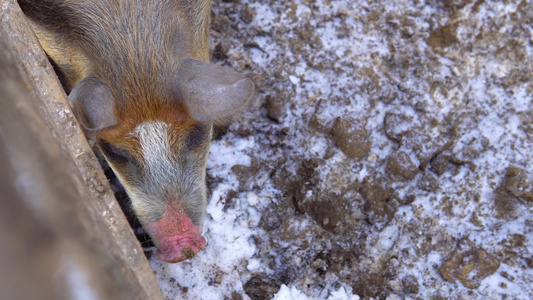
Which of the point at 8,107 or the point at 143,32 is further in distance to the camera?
the point at 8,107

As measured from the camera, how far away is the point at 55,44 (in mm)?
2584

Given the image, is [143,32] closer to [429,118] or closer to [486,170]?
[429,118]

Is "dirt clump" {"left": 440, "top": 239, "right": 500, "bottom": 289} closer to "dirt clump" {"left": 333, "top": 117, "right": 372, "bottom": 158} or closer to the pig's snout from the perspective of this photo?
"dirt clump" {"left": 333, "top": 117, "right": 372, "bottom": 158}

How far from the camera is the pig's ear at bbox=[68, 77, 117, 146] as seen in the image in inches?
82.0

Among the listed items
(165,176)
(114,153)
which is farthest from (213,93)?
(114,153)

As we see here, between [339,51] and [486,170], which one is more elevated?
[339,51]

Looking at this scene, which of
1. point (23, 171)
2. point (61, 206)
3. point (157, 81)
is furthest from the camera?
point (23, 171)

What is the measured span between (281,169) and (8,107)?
1.79 meters

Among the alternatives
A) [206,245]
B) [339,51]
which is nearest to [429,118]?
[339,51]

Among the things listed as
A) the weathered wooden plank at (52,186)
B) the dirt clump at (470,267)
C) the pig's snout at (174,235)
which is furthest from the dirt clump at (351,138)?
the weathered wooden plank at (52,186)

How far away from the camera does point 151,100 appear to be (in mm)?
2217

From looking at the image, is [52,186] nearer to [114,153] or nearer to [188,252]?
[114,153]

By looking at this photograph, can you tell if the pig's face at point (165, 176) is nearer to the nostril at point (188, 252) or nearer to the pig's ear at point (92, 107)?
the nostril at point (188, 252)

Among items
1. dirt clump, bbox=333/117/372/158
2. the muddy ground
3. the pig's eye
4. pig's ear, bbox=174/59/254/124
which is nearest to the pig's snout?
the muddy ground
